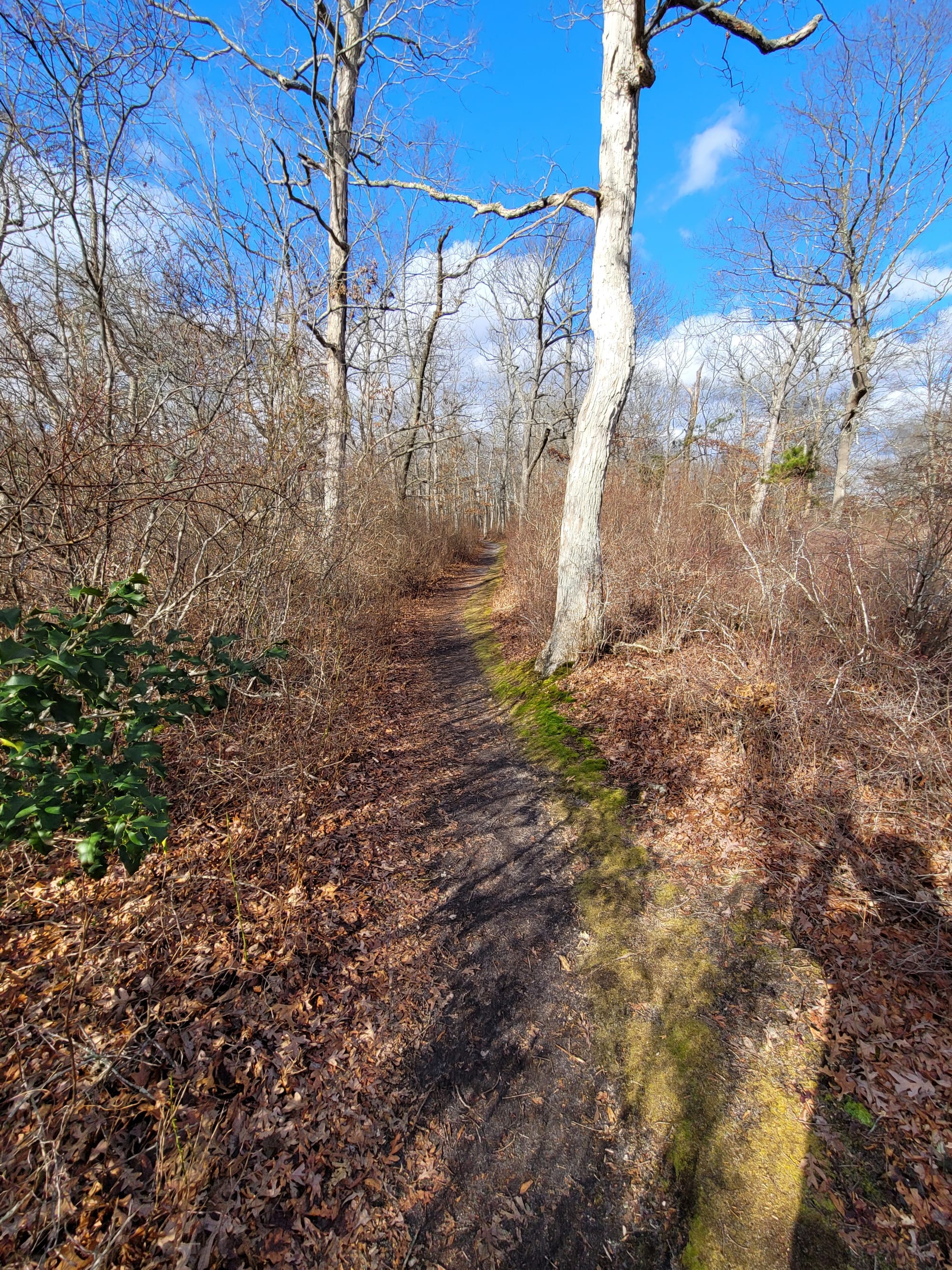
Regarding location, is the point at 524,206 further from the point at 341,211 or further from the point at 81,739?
the point at 81,739

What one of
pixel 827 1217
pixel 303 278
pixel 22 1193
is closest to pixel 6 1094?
pixel 22 1193

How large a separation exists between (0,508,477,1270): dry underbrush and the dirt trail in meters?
0.19

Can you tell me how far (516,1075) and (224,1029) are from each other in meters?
1.44

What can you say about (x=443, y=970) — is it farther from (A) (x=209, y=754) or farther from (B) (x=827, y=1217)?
(A) (x=209, y=754)

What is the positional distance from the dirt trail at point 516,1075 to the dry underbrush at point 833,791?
0.85 m

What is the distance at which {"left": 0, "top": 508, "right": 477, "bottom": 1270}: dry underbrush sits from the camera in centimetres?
169

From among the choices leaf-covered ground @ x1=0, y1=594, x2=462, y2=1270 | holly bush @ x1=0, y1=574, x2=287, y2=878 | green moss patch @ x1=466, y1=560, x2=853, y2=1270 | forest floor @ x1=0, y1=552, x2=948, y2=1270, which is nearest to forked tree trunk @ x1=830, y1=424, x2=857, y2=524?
forest floor @ x1=0, y1=552, x2=948, y2=1270

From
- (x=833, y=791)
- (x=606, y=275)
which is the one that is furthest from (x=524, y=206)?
(x=833, y=791)

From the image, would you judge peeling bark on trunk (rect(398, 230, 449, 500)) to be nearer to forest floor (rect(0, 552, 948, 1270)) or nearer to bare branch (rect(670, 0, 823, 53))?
bare branch (rect(670, 0, 823, 53))

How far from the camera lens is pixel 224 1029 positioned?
2.29 meters

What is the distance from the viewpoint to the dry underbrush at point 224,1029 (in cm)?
169

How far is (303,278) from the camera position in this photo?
16.9ft

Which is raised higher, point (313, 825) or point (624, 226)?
point (624, 226)

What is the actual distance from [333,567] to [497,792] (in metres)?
3.95
